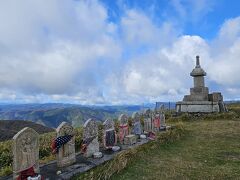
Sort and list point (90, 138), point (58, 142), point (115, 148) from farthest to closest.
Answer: point (115, 148), point (90, 138), point (58, 142)

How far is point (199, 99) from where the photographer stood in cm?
2577

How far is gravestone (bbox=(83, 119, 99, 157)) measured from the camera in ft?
35.7

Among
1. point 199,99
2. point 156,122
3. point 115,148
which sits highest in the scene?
point 199,99

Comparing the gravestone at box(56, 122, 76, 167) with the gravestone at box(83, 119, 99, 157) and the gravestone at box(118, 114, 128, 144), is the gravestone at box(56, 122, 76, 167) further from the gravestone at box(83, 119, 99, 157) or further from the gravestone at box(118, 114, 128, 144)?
the gravestone at box(118, 114, 128, 144)

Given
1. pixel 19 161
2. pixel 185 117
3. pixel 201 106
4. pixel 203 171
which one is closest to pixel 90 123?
pixel 19 161

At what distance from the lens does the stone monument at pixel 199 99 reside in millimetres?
25312

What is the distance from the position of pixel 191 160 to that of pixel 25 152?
6.12 m

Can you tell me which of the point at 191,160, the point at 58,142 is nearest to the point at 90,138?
the point at 58,142

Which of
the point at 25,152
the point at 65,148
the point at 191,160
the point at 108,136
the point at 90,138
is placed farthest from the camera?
the point at 108,136

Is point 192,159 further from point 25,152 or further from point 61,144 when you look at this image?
point 25,152

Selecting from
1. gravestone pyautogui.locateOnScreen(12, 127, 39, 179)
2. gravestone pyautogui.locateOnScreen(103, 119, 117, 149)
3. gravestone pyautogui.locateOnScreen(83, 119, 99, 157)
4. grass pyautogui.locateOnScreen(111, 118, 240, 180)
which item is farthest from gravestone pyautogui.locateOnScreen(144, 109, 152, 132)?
gravestone pyautogui.locateOnScreen(12, 127, 39, 179)

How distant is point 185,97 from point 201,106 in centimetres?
175

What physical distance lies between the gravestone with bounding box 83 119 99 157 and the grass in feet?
5.54

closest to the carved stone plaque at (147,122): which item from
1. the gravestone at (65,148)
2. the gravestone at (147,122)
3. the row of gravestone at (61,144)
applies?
the gravestone at (147,122)
